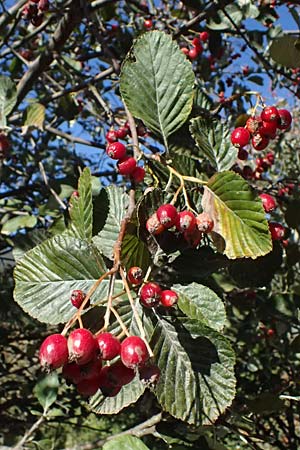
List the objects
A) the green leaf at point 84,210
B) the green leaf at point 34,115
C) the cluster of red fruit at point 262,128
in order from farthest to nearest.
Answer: the green leaf at point 34,115
the cluster of red fruit at point 262,128
the green leaf at point 84,210

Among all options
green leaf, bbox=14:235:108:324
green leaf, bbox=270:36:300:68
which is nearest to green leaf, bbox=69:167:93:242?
green leaf, bbox=14:235:108:324

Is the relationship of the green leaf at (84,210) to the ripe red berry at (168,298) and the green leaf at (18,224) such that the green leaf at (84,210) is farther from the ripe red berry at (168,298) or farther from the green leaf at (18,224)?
the green leaf at (18,224)

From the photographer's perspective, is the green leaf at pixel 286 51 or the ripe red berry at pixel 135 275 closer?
the ripe red berry at pixel 135 275

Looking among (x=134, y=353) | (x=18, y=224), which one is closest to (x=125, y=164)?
(x=134, y=353)

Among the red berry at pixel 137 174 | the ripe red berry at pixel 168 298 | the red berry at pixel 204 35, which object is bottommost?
the ripe red berry at pixel 168 298

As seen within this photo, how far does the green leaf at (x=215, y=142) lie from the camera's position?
3.16 ft

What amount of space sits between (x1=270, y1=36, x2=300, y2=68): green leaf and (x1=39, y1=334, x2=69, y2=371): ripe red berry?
72 centimetres

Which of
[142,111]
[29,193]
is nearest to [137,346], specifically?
[142,111]

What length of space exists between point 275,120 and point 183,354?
1.51 ft

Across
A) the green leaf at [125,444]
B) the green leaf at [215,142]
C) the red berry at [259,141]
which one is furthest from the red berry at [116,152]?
the green leaf at [125,444]

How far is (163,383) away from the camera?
0.77m

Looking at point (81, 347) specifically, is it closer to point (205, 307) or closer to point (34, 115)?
point (205, 307)

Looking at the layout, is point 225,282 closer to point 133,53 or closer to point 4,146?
point 4,146

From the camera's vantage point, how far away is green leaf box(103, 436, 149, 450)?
3.00 feet
